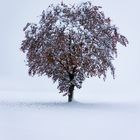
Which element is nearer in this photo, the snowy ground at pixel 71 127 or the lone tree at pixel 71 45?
the snowy ground at pixel 71 127

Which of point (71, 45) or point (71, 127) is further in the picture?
point (71, 45)

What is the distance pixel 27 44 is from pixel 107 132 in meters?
23.3

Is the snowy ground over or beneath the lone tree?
beneath

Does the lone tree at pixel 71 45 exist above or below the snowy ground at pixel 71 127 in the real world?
above

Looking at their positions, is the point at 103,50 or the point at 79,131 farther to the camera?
the point at 103,50

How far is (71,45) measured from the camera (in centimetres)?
4100

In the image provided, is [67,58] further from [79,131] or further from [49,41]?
[79,131]

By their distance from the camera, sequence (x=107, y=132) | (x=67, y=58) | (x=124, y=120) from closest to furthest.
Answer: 1. (x=107, y=132)
2. (x=124, y=120)
3. (x=67, y=58)

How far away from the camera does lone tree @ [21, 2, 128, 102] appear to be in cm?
4066

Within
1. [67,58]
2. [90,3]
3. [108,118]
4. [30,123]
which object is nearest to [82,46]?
[67,58]

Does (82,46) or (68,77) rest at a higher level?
(82,46)

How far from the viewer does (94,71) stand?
134ft

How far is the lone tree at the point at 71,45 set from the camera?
40.7 metres

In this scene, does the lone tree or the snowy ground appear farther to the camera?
the lone tree
